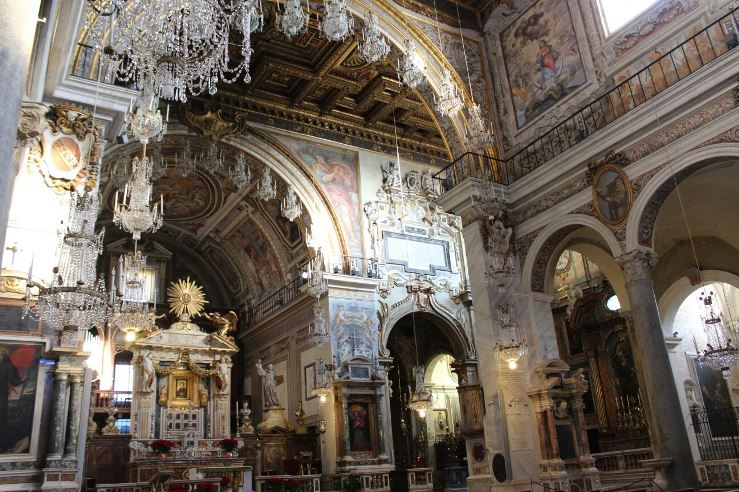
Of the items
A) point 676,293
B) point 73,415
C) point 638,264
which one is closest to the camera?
point 73,415

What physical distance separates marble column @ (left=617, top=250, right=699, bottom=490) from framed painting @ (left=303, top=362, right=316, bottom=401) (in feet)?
31.7

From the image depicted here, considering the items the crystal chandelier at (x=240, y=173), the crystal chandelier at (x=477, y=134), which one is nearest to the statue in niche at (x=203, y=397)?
the crystal chandelier at (x=240, y=173)

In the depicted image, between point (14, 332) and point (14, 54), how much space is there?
5.84 m

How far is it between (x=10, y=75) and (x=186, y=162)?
46.5ft

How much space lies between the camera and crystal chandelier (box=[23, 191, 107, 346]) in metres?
7.35

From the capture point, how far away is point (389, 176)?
765 inches

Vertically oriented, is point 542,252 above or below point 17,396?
above

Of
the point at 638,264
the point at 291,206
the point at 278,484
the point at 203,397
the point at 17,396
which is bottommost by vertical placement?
the point at 278,484

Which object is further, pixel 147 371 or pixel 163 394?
pixel 163 394

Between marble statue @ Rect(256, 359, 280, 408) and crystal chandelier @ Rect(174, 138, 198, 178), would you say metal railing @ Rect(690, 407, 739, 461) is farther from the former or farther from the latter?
crystal chandelier @ Rect(174, 138, 198, 178)

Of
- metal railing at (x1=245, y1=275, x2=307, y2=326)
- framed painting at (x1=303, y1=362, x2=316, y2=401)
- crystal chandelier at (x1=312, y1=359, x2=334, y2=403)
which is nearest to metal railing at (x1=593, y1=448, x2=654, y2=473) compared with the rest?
crystal chandelier at (x1=312, y1=359, x2=334, y2=403)

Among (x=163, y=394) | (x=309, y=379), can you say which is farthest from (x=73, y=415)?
(x=163, y=394)

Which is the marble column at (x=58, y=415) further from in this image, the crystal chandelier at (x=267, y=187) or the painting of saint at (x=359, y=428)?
the crystal chandelier at (x=267, y=187)

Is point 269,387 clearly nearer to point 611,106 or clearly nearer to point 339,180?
point 339,180
